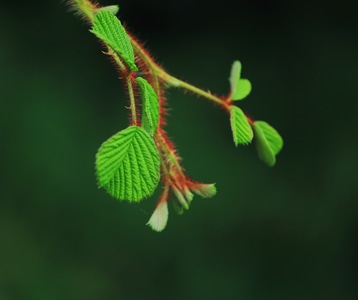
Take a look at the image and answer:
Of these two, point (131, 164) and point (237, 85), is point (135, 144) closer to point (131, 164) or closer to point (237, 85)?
point (131, 164)

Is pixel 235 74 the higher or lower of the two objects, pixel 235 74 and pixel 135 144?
the higher

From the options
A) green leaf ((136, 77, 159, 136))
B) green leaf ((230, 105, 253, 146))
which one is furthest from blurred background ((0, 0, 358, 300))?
green leaf ((136, 77, 159, 136))

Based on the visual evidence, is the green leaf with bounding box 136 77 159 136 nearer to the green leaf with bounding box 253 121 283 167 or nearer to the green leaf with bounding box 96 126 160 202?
the green leaf with bounding box 96 126 160 202

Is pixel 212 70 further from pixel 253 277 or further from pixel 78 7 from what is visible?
pixel 78 7

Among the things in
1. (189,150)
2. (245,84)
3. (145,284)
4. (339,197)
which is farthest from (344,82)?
(245,84)

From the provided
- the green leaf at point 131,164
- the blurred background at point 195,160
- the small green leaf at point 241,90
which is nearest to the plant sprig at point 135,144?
the green leaf at point 131,164

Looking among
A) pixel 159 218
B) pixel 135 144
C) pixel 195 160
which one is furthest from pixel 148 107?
pixel 195 160
